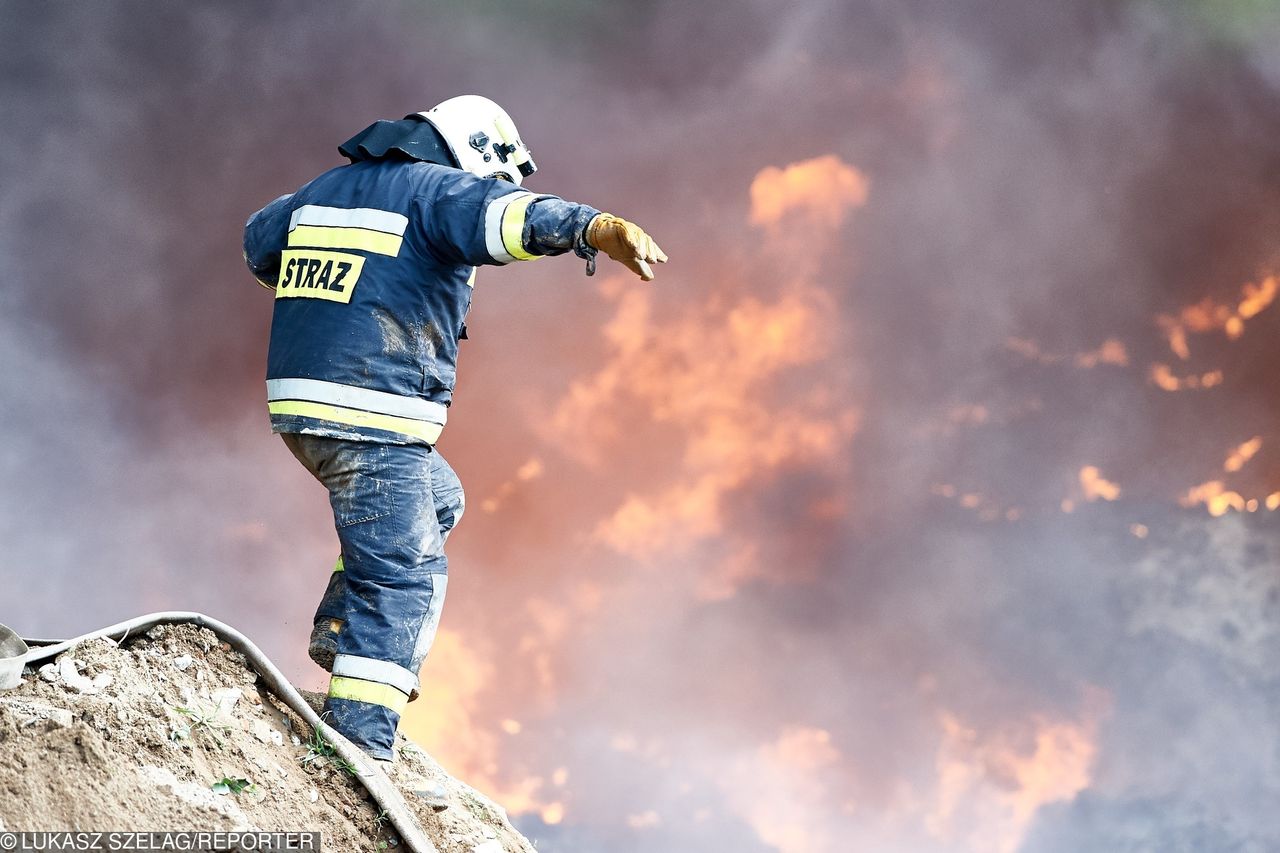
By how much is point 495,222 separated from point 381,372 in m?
0.73

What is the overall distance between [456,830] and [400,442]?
1492mm

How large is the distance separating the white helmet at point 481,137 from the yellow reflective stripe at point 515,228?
0.66m

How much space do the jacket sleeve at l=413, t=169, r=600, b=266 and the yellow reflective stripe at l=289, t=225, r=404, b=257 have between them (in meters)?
0.14

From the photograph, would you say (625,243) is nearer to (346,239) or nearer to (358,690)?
(346,239)

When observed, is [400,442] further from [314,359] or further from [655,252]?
[655,252]

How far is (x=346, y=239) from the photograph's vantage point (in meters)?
4.74

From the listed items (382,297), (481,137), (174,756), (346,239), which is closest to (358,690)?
(174,756)

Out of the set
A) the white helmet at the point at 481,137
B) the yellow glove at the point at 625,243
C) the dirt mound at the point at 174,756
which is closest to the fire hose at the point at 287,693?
the dirt mound at the point at 174,756

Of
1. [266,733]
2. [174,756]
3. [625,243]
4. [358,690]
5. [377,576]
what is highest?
[625,243]

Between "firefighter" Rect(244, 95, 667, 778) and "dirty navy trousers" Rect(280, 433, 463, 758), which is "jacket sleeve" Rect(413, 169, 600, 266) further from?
"dirty navy trousers" Rect(280, 433, 463, 758)

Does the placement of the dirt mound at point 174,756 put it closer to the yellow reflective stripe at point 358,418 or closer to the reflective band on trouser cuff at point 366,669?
the reflective band on trouser cuff at point 366,669

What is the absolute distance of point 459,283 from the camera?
15.9 feet

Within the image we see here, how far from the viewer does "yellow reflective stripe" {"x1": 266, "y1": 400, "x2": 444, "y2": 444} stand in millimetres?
4617

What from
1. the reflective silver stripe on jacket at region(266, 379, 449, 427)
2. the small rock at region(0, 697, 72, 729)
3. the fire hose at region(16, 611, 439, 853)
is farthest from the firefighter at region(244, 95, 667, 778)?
the small rock at region(0, 697, 72, 729)
